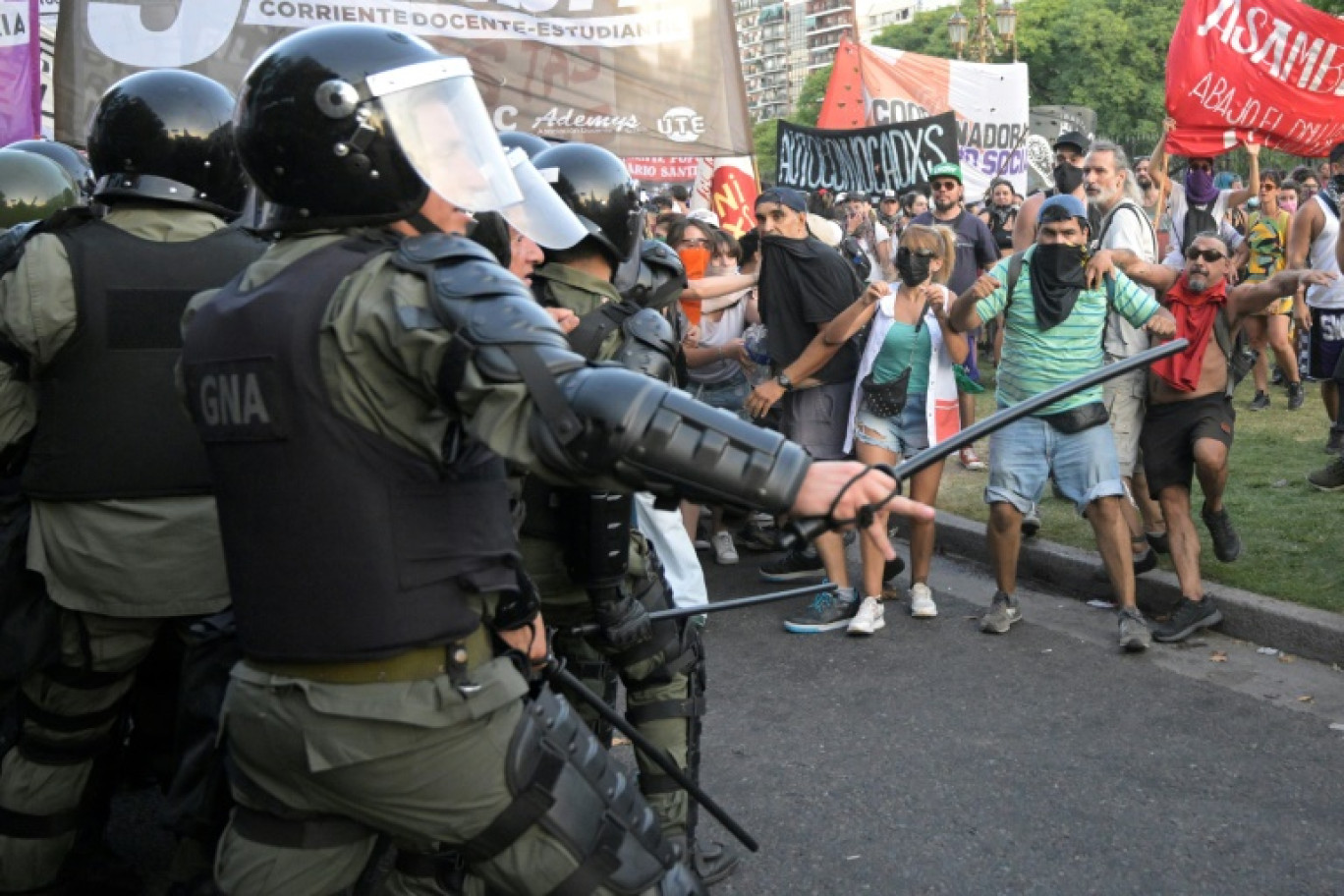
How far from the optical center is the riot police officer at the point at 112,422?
Result: 3439mm

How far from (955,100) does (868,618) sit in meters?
13.8

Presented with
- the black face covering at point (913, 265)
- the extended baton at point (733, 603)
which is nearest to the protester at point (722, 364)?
the black face covering at point (913, 265)

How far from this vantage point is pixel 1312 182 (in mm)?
15344

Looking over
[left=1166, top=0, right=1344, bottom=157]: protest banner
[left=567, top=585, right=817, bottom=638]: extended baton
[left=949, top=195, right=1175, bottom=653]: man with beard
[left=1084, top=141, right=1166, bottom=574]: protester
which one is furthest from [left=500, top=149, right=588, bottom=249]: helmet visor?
[left=1166, top=0, right=1344, bottom=157]: protest banner

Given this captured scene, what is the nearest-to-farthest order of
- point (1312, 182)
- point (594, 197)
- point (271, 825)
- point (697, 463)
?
point (697, 463) < point (271, 825) < point (594, 197) < point (1312, 182)

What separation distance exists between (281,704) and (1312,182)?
49.8ft

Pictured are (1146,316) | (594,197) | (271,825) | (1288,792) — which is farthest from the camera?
(1146,316)

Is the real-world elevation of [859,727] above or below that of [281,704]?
below

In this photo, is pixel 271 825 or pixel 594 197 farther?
pixel 594 197

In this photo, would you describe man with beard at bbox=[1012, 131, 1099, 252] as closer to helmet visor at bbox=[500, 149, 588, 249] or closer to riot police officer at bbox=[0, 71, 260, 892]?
riot police officer at bbox=[0, 71, 260, 892]

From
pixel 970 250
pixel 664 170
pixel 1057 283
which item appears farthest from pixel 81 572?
pixel 664 170

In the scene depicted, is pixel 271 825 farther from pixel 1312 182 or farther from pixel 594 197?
pixel 1312 182

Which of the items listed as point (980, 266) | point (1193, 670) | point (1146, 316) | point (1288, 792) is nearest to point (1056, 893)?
point (1288, 792)

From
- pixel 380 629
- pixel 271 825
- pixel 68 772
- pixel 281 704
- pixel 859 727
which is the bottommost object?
pixel 859 727
